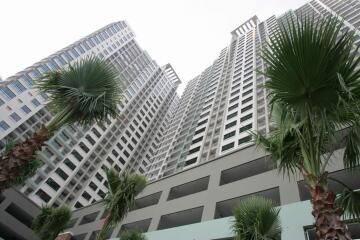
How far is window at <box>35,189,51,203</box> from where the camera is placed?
45756mm

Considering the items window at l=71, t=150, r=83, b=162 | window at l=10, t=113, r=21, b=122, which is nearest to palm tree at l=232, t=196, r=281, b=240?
window at l=10, t=113, r=21, b=122

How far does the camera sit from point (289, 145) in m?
6.62

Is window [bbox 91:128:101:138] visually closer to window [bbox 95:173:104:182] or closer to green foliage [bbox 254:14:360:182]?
window [bbox 95:173:104:182]

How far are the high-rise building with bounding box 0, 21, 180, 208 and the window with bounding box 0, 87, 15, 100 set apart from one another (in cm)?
10

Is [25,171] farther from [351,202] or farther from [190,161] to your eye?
[190,161]

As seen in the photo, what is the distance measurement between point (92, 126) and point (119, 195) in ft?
171

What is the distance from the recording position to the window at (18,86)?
48.0m

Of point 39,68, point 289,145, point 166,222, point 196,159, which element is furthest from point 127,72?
point 289,145

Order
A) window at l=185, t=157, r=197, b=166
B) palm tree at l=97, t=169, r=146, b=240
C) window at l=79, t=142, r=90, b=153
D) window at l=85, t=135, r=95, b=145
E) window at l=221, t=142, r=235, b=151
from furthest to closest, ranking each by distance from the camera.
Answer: window at l=85, t=135, r=95, b=145 → window at l=79, t=142, r=90, b=153 → window at l=185, t=157, r=197, b=166 → window at l=221, t=142, r=235, b=151 → palm tree at l=97, t=169, r=146, b=240

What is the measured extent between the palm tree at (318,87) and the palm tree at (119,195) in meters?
7.42

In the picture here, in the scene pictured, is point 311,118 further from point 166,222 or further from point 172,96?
point 172,96

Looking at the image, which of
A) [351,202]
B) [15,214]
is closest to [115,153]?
[15,214]

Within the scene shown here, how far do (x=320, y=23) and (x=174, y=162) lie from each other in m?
50.6

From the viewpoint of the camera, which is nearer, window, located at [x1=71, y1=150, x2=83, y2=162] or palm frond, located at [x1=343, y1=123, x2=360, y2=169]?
palm frond, located at [x1=343, y1=123, x2=360, y2=169]
